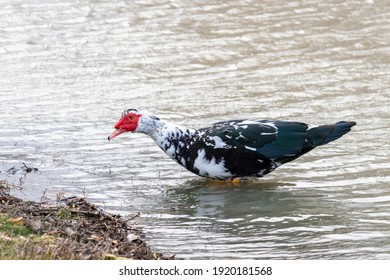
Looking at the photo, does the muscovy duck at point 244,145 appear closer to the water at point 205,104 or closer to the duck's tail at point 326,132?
the duck's tail at point 326,132

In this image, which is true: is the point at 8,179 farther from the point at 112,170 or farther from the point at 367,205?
the point at 367,205

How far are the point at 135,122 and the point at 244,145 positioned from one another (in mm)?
1044

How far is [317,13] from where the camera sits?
14.8 m

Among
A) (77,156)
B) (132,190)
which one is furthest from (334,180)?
(77,156)

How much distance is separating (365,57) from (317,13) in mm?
2067

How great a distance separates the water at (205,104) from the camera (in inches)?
333

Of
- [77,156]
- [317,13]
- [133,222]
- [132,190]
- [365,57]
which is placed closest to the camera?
[133,222]

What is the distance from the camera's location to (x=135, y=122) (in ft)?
31.5

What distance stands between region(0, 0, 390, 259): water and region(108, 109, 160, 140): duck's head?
1.41 feet

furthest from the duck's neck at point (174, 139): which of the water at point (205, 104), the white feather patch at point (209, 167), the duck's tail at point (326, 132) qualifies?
the duck's tail at point (326, 132)

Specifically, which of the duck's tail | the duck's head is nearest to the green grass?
the duck's head

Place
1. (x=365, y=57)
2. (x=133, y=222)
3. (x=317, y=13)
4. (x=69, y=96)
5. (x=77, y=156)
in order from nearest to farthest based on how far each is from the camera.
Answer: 1. (x=133, y=222)
2. (x=77, y=156)
3. (x=69, y=96)
4. (x=365, y=57)
5. (x=317, y=13)

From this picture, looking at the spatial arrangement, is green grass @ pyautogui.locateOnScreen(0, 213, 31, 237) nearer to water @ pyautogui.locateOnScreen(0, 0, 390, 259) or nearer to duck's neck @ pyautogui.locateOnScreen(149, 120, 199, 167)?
water @ pyautogui.locateOnScreen(0, 0, 390, 259)

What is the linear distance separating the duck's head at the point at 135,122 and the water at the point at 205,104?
1.41ft
